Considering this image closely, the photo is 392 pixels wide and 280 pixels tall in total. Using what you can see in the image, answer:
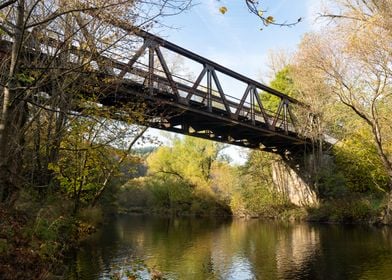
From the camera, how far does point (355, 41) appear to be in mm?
17797

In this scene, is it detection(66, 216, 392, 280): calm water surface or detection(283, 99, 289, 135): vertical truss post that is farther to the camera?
detection(283, 99, 289, 135): vertical truss post

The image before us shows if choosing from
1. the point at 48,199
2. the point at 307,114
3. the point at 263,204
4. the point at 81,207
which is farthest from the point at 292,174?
the point at 48,199

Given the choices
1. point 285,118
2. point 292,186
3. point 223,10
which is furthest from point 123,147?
point 292,186

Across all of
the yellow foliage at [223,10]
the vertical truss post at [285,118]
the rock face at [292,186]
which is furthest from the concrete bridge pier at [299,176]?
the yellow foliage at [223,10]

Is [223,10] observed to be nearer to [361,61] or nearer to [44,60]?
[44,60]

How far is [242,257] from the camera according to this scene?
1458 centimetres

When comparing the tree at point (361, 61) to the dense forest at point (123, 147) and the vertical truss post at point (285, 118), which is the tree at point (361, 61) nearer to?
the dense forest at point (123, 147)

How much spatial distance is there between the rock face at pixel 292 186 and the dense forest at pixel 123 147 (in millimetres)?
558

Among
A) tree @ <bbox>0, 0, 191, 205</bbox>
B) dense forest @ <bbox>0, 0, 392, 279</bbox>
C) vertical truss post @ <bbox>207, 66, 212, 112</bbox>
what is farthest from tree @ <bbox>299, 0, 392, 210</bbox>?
tree @ <bbox>0, 0, 191, 205</bbox>

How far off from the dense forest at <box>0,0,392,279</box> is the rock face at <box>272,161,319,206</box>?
1.83 feet

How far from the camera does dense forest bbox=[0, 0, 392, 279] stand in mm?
7109

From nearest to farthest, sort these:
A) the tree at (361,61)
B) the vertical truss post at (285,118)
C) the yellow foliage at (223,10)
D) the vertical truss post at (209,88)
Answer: the yellow foliage at (223,10) → the tree at (361,61) → the vertical truss post at (209,88) → the vertical truss post at (285,118)

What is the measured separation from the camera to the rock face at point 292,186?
35.7m

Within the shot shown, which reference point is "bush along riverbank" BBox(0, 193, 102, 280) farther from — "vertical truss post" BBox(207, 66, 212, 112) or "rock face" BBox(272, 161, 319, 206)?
"rock face" BBox(272, 161, 319, 206)
